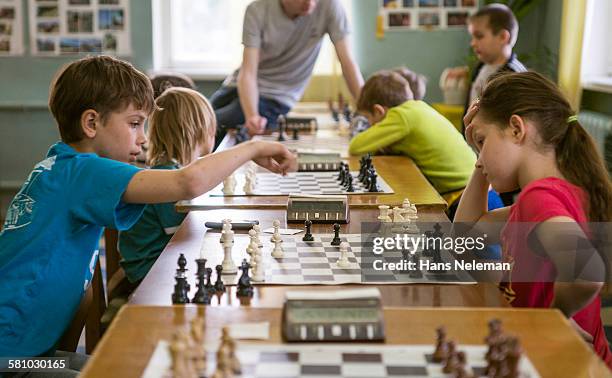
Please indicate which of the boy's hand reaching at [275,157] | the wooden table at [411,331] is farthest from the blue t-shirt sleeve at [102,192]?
the wooden table at [411,331]

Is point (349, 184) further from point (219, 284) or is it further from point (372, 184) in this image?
point (219, 284)

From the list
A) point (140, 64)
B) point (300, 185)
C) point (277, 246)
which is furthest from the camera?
point (140, 64)

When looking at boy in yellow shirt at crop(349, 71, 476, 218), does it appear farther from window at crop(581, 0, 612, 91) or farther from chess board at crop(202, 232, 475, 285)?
window at crop(581, 0, 612, 91)

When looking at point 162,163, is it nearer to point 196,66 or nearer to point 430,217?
point 430,217

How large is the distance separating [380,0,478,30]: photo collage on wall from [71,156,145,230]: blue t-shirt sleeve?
549cm

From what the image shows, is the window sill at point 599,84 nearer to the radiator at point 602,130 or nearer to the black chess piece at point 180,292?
the radiator at point 602,130

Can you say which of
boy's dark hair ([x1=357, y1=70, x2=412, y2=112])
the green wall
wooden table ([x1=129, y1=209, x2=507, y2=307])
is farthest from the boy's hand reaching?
the green wall

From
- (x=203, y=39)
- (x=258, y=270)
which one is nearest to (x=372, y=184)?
(x=258, y=270)

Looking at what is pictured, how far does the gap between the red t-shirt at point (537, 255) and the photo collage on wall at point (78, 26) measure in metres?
5.75

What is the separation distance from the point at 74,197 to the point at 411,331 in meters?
1.00

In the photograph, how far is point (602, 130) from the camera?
5.37 meters

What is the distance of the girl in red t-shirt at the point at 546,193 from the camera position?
1.92 m

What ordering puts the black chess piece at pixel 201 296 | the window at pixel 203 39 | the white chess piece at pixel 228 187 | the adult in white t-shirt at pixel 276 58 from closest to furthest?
the black chess piece at pixel 201 296 → the white chess piece at pixel 228 187 → the adult in white t-shirt at pixel 276 58 → the window at pixel 203 39

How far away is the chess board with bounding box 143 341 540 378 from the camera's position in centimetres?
130
